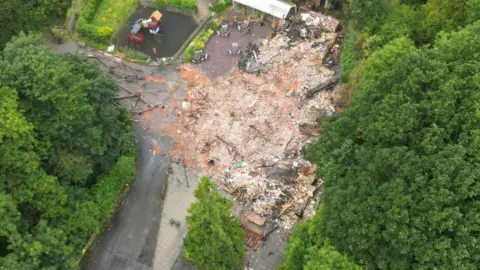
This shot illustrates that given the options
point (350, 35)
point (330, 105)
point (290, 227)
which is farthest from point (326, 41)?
point (290, 227)

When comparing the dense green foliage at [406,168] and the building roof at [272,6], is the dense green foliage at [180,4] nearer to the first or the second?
the building roof at [272,6]

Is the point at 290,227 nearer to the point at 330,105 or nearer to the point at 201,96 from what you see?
the point at 330,105

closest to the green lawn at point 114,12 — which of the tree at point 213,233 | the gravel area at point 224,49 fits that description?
the gravel area at point 224,49

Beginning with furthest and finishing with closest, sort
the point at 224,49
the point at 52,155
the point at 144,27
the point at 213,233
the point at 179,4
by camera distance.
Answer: the point at 179,4 → the point at 144,27 → the point at 224,49 → the point at 52,155 → the point at 213,233

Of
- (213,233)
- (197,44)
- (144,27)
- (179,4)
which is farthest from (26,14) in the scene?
(213,233)

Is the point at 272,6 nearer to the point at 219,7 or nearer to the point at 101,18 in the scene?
the point at 219,7
